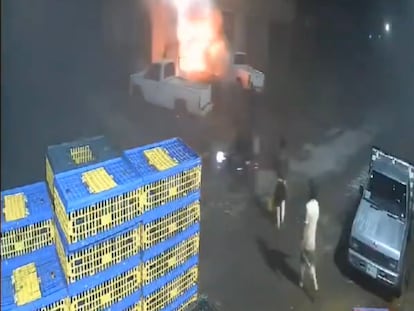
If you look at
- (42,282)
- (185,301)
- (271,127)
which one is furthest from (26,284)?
(271,127)

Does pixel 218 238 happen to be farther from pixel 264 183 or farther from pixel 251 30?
pixel 251 30

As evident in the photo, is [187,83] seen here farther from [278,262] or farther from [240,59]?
[278,262]

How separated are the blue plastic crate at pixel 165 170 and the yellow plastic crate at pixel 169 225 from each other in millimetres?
78

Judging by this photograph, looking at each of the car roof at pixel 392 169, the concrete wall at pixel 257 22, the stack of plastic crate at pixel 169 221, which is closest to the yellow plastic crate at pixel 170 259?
the stack of plastic crate at pixel 169 221

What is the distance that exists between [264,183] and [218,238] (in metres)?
0.38

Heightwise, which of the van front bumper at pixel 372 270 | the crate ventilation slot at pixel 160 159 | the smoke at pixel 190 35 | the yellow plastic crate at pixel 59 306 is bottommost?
the van front bumper at pixel 372 270

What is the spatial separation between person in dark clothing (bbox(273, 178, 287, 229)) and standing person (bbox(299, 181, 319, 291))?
0.14 m

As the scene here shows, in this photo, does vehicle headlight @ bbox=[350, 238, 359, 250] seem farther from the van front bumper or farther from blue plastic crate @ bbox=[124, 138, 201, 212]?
blue plastic crate @ bbox=[124, 138, 201, 212]

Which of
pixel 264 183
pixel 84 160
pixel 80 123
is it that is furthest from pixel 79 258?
pixel 264 183

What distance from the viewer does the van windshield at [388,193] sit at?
3.41 m

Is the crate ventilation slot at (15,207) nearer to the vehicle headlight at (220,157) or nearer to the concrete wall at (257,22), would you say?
the vehicle headlight at (220,157)

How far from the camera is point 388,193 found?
3.44m

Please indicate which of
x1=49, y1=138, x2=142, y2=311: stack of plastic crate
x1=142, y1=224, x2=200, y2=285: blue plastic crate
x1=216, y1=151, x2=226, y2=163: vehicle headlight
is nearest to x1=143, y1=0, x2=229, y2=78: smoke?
x1=216, y1=151, x2=226, y2=163: vehicle headlight

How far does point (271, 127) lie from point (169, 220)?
2.66 ft
